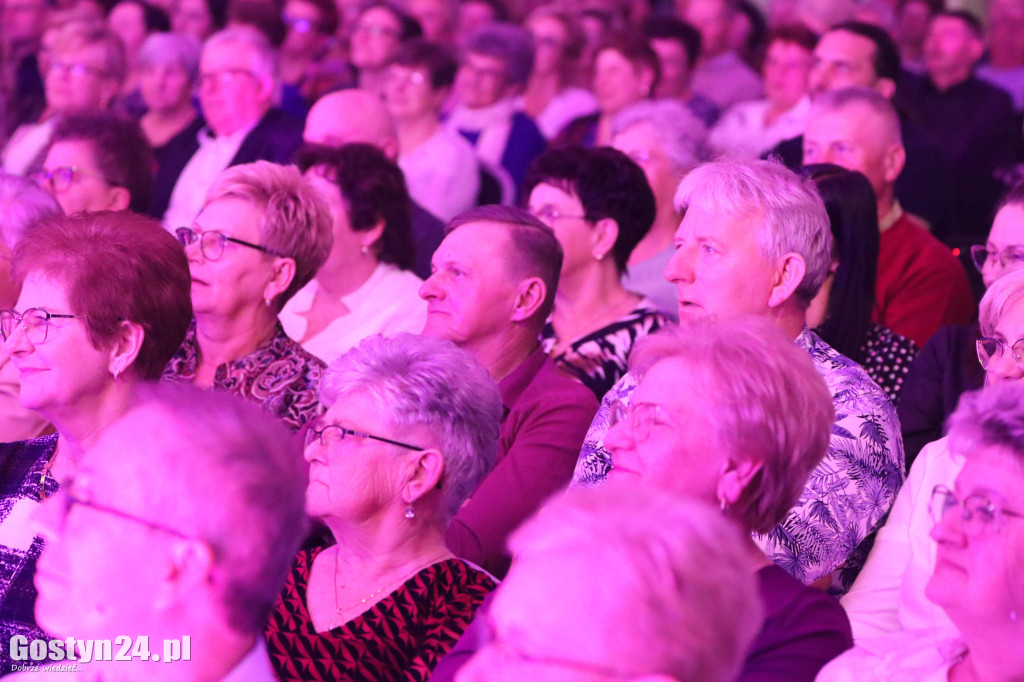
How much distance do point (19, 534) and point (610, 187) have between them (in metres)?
1.99

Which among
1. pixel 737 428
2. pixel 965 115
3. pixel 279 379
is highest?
pixel 737 428

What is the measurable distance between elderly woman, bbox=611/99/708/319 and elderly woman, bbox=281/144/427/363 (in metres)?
0.82

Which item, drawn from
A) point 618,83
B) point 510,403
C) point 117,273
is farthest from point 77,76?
point 510,403

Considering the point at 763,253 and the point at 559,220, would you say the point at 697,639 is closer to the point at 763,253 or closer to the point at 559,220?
the point at 763,253

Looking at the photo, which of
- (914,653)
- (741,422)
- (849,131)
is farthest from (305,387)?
(849,131)

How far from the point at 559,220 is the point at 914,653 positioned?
2.17 metres

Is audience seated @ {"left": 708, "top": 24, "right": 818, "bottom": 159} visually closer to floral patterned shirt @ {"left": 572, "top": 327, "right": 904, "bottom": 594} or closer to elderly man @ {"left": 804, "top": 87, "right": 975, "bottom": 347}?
elderly man @ {"left": 804, "top": 87, "right": 975, "bottom": 347}

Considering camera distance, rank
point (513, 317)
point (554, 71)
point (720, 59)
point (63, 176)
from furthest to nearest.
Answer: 1. point (720, 59)
2. point (554, 71)
3. point (63, 176)
4. point (513, 317)

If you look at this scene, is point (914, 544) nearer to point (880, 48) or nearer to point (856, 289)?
point (856, 289)

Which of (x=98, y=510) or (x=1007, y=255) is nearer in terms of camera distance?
(x=98, y=510)

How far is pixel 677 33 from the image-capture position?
6.57 meters

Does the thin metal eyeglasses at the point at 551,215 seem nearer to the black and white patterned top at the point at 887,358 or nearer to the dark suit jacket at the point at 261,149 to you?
the black and white patterned top at the point at 887,358

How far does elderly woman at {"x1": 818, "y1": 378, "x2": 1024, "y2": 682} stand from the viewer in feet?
5.81

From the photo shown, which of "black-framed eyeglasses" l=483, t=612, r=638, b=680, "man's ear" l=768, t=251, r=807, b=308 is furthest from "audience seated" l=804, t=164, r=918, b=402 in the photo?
"black-framed eyeglasses" l=483, t=612, r=638, b=680
